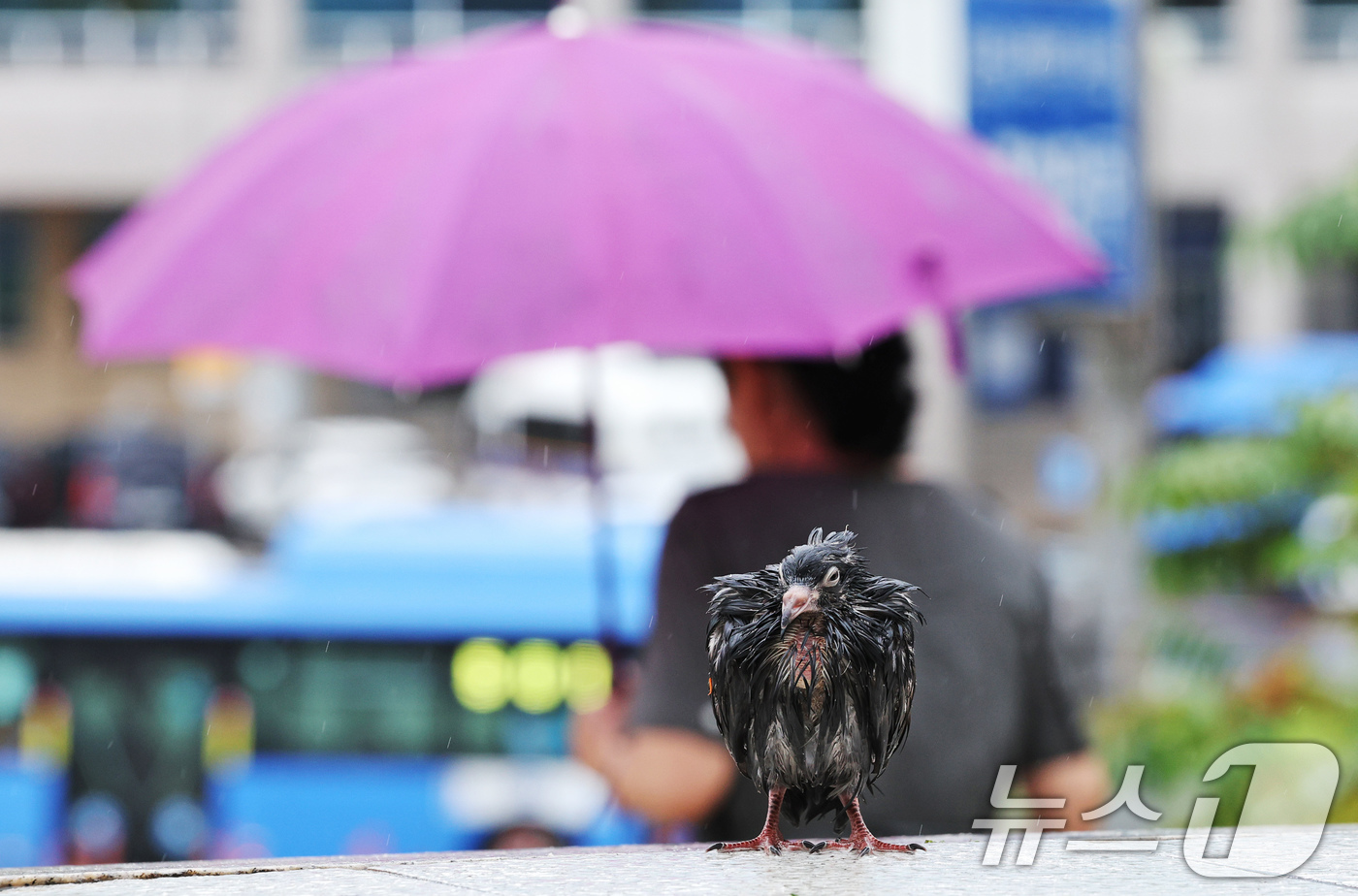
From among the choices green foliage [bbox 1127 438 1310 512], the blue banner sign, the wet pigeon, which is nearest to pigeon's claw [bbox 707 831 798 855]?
the wet pigeon

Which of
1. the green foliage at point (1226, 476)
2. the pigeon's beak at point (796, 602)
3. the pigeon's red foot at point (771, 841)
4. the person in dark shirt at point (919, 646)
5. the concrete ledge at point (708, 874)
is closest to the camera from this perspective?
the pigeon's beak at point (796, 602)

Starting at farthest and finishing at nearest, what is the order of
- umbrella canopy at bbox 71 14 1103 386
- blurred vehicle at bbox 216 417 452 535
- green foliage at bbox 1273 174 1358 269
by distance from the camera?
blurred vehicle at bbox 216 417 452 535
green foliage at bbox 1273 174 1358 269
umbrella canopy at bbox 71 14 1103 386

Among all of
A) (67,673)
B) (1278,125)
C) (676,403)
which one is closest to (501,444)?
(676,403)

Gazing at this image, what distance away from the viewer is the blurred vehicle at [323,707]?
6.54 m

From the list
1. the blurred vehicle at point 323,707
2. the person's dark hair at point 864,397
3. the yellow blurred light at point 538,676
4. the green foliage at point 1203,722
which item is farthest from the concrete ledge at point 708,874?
the yellow blurred light at point 538,676

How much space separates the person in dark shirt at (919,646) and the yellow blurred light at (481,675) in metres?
4.60

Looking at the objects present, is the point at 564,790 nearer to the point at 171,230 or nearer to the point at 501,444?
the point at 171,230

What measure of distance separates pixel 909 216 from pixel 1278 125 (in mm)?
20821

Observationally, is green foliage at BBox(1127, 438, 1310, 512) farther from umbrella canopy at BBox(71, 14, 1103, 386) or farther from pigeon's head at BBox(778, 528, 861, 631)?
pigeon's head at BBox(778, 528, 861, 631)

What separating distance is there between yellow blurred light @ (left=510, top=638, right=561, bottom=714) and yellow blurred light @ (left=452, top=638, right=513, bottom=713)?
0.05 meters

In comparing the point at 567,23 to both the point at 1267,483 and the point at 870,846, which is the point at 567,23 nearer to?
the point at 870,846

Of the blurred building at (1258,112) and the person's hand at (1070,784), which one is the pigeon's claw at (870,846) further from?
the blurred building at (1258,112)

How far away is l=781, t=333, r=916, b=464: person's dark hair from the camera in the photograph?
6.79 ft

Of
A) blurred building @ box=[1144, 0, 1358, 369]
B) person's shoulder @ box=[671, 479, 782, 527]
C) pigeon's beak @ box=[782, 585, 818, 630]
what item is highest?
blurred building @ box=[1144, 0, 1358, 369]
